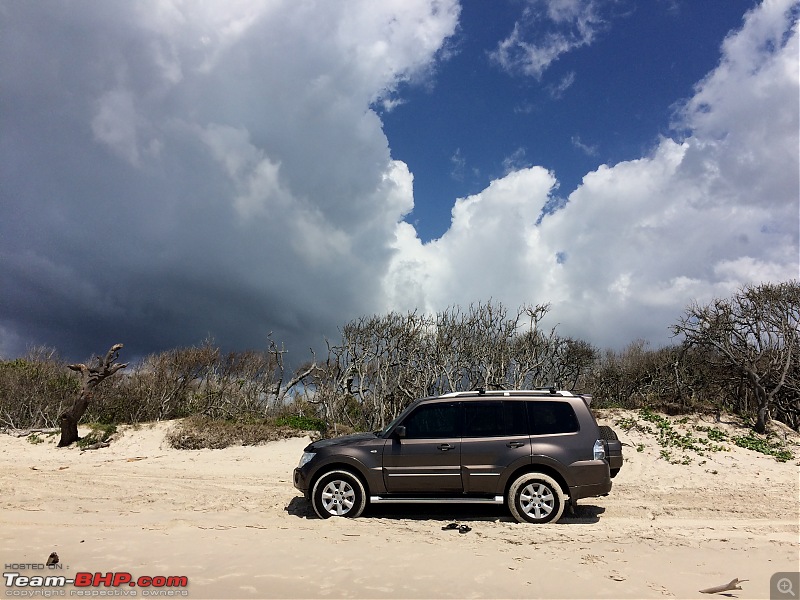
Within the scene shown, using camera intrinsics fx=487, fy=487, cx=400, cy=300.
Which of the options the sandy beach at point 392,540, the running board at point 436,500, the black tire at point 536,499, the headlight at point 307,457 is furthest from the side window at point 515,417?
the headlight at point 307,457

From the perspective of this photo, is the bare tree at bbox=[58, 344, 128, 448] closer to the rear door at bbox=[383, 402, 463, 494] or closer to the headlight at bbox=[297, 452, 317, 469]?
the headlight at bbox=[297, 452, 317, 469]

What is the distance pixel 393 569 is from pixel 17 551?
4.23 m

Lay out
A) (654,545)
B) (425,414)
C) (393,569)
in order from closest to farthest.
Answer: (393,569)
(654,545)
(425,414)

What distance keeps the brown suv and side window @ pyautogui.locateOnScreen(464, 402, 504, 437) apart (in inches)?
0.6

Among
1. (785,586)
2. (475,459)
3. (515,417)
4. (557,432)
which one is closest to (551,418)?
(557,432)

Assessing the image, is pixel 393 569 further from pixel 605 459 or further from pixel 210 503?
pixel 210 503

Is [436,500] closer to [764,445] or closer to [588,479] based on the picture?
[588,479]

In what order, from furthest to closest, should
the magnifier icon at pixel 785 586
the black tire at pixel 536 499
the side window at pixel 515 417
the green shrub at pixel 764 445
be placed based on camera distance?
1. the green shrub at pixel 764 445
2. the side window at pixel 515 417
3. the black tire at pixel 536 499
4. the magnifier icon at pixel 785 586

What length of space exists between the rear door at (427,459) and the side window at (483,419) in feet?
0.46

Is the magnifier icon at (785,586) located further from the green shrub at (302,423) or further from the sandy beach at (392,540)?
the green shrub at (302,423)

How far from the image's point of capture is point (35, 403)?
2000cm

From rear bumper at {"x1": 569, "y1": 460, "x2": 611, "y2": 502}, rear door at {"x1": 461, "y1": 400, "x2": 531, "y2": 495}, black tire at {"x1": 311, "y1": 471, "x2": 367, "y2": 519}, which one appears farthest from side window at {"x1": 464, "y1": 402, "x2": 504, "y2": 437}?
black tire at {"x1": 311, "y1": 471, "x2": 367, "y2": 519}

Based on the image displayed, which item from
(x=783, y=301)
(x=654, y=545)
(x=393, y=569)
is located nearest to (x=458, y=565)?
(x=393, y=569)

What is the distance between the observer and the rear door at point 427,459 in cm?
732
